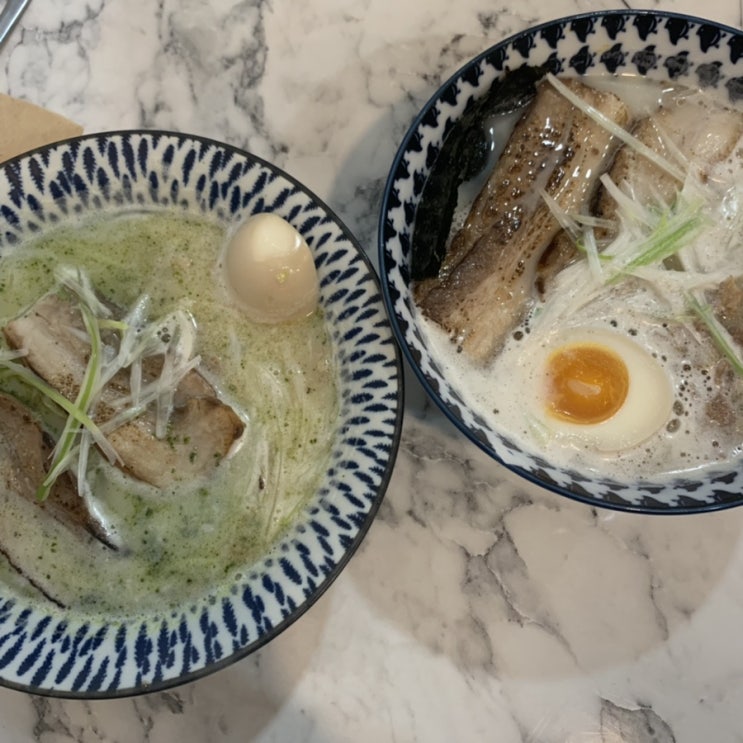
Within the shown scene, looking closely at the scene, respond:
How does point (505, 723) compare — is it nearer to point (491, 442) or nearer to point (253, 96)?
point (491, 442)

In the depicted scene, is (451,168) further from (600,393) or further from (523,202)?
(600,393)

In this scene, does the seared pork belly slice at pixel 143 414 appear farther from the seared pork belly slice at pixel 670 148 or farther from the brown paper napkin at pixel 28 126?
the seared pork belly slice at pixel 670 148

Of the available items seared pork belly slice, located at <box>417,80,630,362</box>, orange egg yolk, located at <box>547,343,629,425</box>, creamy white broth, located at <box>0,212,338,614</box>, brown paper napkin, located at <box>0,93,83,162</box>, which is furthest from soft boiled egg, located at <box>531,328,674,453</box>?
brown paper napkin, located at <box>0,93,83,162</box>

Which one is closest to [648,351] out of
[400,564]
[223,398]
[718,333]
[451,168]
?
[718,333]

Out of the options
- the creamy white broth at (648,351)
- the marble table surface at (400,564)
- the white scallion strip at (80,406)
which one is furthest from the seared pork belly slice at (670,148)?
Answer: the white scallion strip at (80,406)

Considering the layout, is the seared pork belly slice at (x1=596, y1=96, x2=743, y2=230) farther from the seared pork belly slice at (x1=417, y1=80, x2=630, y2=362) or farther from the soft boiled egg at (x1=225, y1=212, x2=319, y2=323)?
the soft boiled egg at (x1=225, y1=212, x2=319, y2=323)
